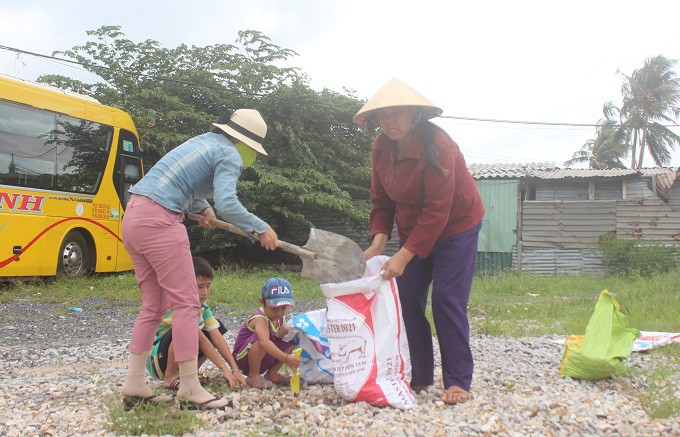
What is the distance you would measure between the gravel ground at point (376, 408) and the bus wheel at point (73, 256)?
6.14 meters

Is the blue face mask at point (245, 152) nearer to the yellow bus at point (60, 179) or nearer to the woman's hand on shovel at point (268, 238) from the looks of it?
the woman's hand on shovel at point (268, 238)

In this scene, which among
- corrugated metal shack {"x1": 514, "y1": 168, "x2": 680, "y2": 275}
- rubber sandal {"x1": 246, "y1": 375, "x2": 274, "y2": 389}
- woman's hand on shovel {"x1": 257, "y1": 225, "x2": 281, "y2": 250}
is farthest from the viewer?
corrugated metal shack {"x1": 514, "y1": 168, "x2": 680, "y2": 275}

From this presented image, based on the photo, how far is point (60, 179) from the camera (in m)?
10.5

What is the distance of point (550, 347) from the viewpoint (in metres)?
5.25

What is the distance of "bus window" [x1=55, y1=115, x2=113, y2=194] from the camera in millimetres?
10586

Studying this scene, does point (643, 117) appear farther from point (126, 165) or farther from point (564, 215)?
point (126, 165)

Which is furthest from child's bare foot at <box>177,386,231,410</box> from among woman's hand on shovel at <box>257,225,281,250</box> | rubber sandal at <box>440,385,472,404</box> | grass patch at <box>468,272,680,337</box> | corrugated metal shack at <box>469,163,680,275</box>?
corrugated metal shack at <box>469,163,680,275</box>

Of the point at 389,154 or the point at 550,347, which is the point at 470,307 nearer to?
the point at 550,347

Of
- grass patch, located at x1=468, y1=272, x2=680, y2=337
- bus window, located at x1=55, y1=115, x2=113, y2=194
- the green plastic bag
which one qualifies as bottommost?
grass patch, located at x1=468, y1=272, x2=680, y2=337

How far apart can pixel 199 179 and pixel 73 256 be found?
8812 millimetres

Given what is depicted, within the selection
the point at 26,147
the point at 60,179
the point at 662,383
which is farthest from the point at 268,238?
the point at 60,179

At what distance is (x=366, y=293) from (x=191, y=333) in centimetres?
94

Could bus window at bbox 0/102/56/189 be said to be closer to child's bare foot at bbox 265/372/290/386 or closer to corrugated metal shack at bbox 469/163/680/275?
child's bare foot at bbox 265/372/290/386

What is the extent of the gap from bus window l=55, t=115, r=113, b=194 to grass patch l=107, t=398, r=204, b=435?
852 cm
